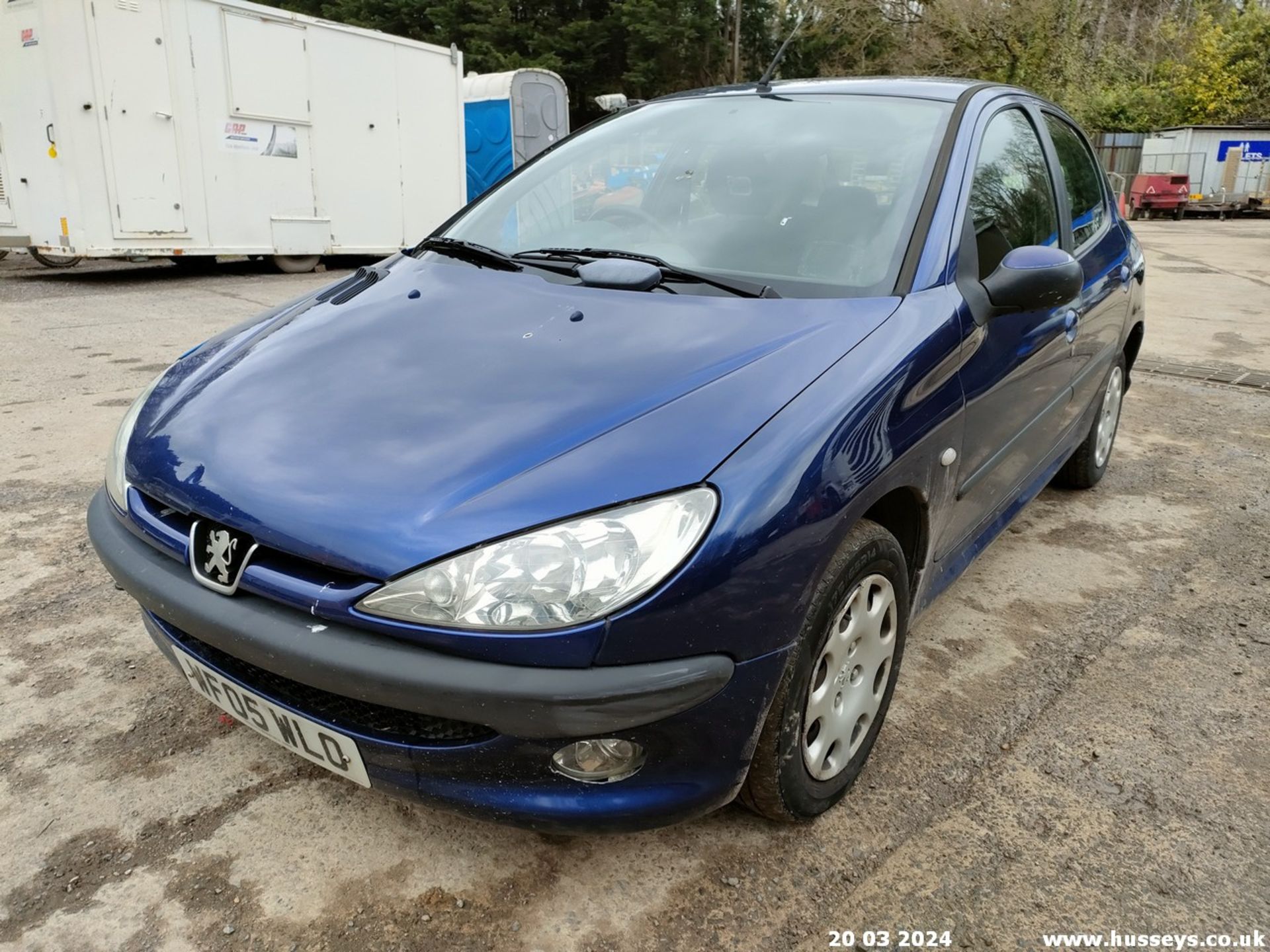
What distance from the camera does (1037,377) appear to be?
2762 mm

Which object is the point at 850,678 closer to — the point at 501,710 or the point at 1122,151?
the point at 501,710

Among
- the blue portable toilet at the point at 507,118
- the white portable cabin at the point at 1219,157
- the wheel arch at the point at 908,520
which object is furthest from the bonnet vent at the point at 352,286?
the white portable cabin at the point at 1219,157

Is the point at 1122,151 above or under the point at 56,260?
above

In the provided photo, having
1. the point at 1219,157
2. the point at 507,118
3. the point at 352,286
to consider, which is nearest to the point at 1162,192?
the point at 1219,157

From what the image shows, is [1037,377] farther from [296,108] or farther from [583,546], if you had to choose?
[296,108]

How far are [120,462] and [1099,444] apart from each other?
3719mm

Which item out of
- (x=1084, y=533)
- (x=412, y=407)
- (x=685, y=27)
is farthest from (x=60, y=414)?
(x=685, y=27)

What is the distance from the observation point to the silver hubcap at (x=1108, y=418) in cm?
402

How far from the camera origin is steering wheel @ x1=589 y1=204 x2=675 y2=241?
2611 millimetres

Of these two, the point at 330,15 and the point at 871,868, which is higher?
the point at 330,15

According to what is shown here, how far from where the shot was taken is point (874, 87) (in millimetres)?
2869

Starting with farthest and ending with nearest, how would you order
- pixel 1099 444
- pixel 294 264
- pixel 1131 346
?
pixel 294 264, pixel 1131 346, pixel 1099 444

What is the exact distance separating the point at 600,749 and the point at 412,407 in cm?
75

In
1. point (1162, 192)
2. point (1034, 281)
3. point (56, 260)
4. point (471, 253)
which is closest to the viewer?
point (1034, 281)
